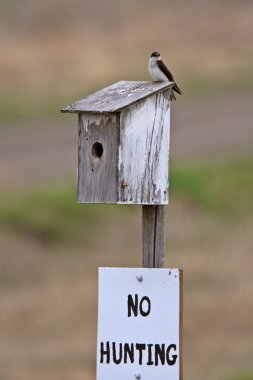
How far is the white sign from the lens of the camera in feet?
21.1

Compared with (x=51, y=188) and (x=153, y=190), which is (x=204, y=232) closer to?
(x=51, y=188)

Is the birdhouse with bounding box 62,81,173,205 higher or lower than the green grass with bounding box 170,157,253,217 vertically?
lower

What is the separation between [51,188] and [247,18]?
14.1 m

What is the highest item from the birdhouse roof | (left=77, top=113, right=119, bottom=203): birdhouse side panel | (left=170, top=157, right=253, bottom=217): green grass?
(left=170, top=157, right=253, bottom=217): green grass

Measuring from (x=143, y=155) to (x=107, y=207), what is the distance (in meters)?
13.0

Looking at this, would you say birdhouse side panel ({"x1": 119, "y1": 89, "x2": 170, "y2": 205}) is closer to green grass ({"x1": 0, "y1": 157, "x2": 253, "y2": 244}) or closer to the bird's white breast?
the bird's white breast

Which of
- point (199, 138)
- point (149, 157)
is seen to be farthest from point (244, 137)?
point (149, 157)

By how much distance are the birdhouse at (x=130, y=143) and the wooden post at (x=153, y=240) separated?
8cm

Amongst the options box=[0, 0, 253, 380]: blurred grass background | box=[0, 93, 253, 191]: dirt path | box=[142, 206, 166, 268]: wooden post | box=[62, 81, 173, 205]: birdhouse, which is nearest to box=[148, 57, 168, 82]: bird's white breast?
box=[62, 81, 173, 205]: birdhouse

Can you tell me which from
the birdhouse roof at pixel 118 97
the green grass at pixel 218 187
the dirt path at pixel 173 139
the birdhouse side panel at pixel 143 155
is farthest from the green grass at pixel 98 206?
the birdhouse side panel at pixel 143 155

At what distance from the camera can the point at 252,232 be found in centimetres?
1892

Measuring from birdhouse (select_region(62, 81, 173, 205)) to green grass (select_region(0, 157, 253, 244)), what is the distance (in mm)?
11633

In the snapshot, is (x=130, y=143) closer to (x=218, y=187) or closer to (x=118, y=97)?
(x=118, y=97)

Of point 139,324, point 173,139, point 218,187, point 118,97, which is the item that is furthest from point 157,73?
point 173,139
